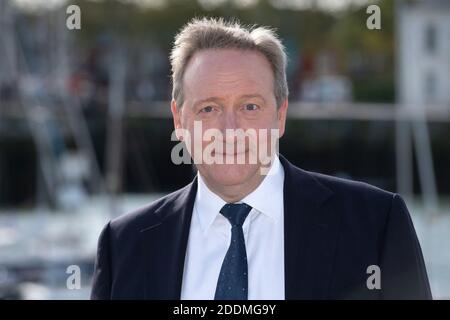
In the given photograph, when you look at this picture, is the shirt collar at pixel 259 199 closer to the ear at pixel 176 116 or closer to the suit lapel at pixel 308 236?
the suit lapel at pixel 308 236

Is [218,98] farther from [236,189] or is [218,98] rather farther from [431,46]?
[431,46]

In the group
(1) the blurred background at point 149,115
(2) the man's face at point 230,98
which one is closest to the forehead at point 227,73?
(2) the man's face at point 230,98

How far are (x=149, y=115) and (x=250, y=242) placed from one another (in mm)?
50568

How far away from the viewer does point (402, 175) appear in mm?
38562

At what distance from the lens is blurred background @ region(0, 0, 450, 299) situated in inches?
1379

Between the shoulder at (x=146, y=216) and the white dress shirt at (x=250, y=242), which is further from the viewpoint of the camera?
the shoulder at (x=146, y=216)

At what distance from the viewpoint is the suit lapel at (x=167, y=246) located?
143 inches

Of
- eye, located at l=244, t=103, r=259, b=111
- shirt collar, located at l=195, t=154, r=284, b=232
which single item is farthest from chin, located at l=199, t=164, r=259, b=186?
eye, located at l=244, t=103, r=259, b=111

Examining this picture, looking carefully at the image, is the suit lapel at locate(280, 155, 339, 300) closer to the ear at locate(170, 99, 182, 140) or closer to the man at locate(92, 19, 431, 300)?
the man at locate(92, 19, 431, 300)

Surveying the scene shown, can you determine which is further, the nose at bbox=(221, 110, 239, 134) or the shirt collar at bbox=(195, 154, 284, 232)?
the shirt collar at bbox=(195, 154, 284, 232)

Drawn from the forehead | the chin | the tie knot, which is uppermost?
the forehead

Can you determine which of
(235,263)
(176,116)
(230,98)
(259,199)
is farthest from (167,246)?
(230,98)

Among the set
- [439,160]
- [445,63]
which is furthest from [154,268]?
[445,63]

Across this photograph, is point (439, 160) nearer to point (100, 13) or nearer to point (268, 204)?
point (100, 13)
